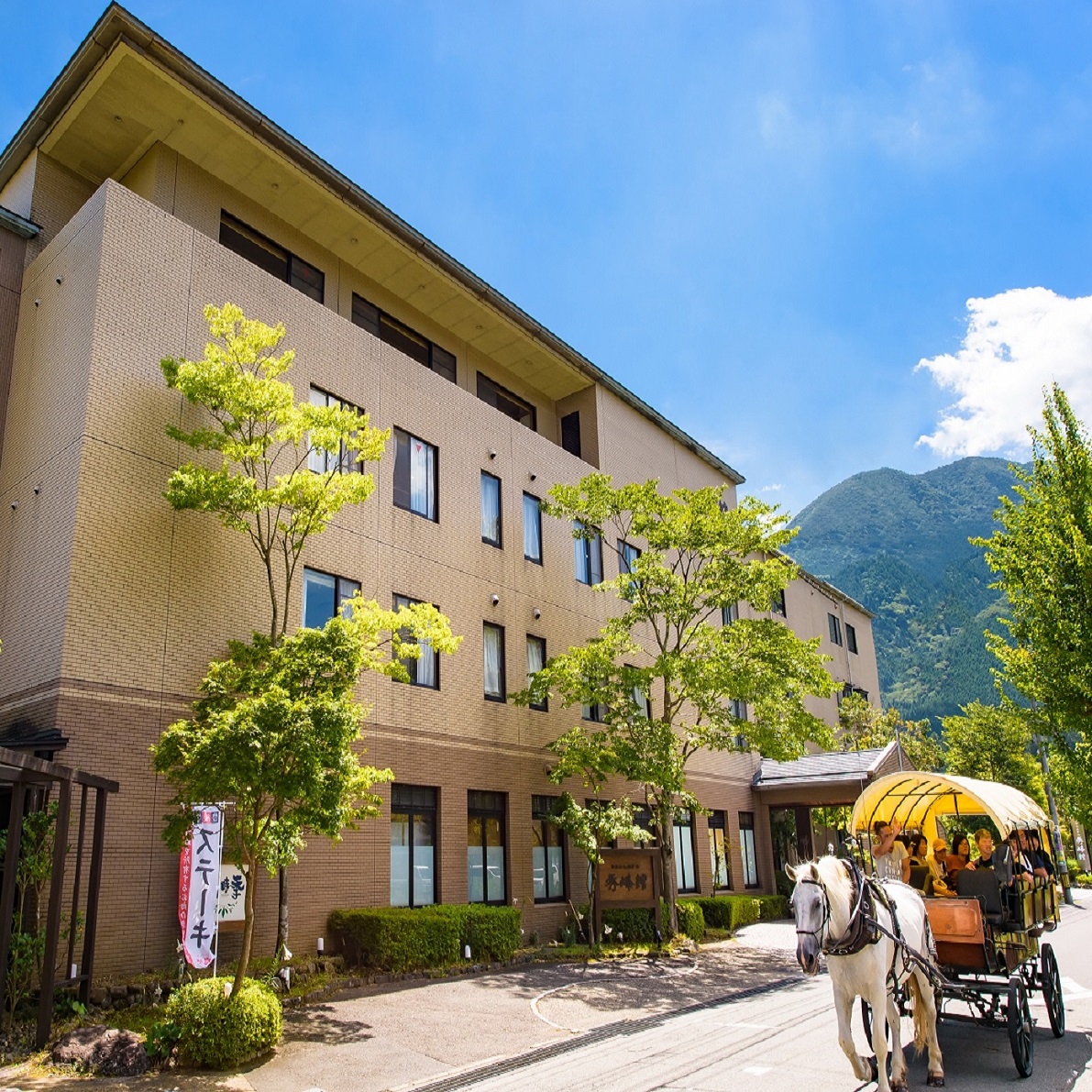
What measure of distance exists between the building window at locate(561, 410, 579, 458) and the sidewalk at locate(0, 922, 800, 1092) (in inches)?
602

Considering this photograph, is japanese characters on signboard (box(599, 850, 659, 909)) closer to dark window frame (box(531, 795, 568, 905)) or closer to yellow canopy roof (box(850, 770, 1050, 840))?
dark window frame (box(531, 795, 568, 905))

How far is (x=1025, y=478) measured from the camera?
16.1 meters

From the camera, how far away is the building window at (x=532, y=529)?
24.3 m

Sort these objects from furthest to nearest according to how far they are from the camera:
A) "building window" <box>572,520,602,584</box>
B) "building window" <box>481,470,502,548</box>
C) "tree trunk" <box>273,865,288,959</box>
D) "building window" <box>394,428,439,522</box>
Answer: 1. "building window" <box>572,520,602,584</box>
2. "building window" <box>481,470,502,548</box>
3. "building window" <box>394,428,439,522</box>
4. "tree trunk" <box>273,865,288,959</box>

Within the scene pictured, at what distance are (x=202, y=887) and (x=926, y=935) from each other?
28.3 ft

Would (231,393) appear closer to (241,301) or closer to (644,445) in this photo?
(241,301)

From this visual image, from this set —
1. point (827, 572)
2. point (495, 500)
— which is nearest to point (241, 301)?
point (495, 500)

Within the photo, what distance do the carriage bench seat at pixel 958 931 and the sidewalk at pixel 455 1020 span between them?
4.71 metres

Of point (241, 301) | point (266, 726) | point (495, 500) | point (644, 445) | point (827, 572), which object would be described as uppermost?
point (827, 572)

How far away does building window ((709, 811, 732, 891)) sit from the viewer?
Answer: 2869 cm

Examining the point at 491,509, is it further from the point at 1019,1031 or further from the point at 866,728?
the point at 866,728

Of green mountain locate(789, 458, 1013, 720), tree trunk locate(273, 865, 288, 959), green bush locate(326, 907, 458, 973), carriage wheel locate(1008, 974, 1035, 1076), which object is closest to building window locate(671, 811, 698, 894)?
green bush locate(326, 907, 458, 973)

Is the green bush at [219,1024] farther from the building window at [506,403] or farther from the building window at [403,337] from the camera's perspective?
the building window at [506,403]

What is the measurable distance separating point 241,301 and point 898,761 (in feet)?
79.4
